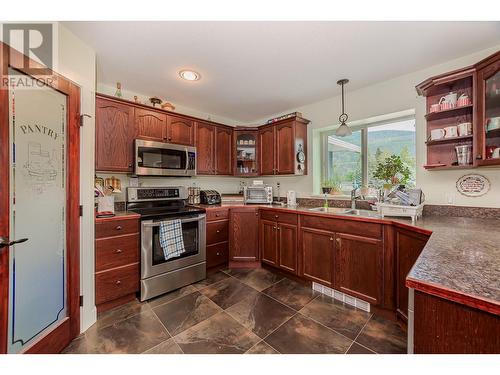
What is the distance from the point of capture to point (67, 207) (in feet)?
5.25

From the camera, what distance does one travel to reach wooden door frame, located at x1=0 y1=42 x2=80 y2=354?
1.16 metres

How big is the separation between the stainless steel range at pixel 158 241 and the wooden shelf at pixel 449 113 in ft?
8.53

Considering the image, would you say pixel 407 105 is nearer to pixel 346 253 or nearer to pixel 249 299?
pixel 346 253

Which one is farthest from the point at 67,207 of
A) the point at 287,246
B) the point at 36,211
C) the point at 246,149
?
the point at 246,149

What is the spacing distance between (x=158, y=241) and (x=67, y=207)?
0.89m

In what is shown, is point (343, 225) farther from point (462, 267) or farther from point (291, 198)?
point (462, 267)

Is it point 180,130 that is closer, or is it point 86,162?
point 86,162


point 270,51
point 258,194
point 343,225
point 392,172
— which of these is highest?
point 270,51

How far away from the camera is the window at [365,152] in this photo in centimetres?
244

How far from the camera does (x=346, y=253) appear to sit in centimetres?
211

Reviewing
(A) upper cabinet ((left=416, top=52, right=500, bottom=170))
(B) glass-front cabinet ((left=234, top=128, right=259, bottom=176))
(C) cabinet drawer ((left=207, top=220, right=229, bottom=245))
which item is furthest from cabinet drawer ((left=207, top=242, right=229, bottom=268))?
(A) upper cabinet ((left=416, top=52, right=500, bottom=170))

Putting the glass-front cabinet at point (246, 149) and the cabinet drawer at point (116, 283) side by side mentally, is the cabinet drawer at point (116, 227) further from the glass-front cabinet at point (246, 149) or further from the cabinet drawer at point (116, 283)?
the glass-front cabinet at point (246, 149)

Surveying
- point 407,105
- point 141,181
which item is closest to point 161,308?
point 141,181

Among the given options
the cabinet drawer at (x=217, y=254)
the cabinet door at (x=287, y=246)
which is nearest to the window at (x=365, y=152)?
the cabinet door at (x=287, y=246)
